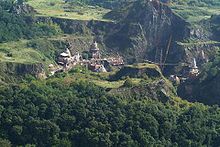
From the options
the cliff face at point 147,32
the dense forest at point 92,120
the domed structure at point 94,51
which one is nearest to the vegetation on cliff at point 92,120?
the dense forest at point 92,120

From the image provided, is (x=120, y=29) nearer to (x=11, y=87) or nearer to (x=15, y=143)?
(x=11, y=87)

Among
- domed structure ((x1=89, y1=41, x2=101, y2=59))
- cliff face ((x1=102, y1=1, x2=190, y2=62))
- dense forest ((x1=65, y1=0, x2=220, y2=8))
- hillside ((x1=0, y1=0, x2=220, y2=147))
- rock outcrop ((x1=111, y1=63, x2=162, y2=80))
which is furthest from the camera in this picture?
dense forest ((x1=65, y1=0, x2=220, y2=8))

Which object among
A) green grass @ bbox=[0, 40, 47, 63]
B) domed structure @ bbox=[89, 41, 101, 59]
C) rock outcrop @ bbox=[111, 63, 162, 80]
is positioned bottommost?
domed structure @ bbox=[89, 41, 101, 59]

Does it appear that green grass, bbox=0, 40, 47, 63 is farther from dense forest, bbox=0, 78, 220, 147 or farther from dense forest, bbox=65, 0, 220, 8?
dense forest, bbox=65, 0, 220, 8

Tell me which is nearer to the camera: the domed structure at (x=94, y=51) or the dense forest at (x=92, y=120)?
the dense forest at (x=92, y=120)

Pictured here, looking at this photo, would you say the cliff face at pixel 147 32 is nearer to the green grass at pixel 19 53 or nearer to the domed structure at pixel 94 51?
the domed structure at pixel 94 51

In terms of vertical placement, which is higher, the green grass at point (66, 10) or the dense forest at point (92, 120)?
the green grass at point (66, 10)

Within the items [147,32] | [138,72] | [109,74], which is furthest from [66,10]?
[138,72]

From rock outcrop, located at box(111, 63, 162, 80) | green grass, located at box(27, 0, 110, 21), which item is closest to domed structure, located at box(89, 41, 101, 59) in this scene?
green grass, located at box(27, 0, 110, 21)
